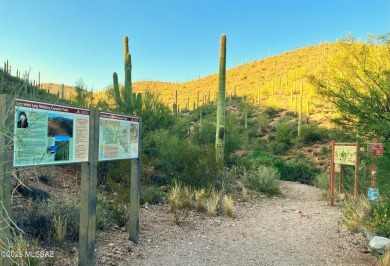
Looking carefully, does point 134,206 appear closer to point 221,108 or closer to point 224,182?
point 224,182

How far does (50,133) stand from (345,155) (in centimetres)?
907

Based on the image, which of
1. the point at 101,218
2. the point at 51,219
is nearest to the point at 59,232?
the point at 51,219

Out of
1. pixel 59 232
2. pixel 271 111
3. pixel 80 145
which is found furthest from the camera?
pixel 271 111

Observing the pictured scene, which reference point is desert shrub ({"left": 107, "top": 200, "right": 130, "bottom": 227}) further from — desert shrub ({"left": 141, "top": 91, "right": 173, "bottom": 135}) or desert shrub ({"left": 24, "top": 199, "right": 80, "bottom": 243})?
desert shrub ({"left": 141, "top": 91, "right": 173, "bottom": 135})

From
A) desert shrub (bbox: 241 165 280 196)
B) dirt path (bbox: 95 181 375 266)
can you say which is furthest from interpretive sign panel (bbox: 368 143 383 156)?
desert shrub (bbox: 241 165 280 196)

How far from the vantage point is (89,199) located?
4.88 metres

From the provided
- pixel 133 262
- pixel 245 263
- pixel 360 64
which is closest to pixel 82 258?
pixel 133 262

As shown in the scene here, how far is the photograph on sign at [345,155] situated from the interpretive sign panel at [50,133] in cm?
817

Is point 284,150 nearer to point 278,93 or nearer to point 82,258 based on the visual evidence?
point 278,93

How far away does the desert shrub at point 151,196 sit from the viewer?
9170 mm

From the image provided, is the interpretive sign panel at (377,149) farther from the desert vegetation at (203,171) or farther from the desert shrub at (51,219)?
the desert shrub at (51,219)

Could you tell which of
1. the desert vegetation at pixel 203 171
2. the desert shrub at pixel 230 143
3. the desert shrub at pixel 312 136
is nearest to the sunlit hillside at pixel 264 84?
the desert shrub at pixel 312 136

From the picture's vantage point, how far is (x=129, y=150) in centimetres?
608

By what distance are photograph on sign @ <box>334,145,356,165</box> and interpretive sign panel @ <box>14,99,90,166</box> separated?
322 inches
